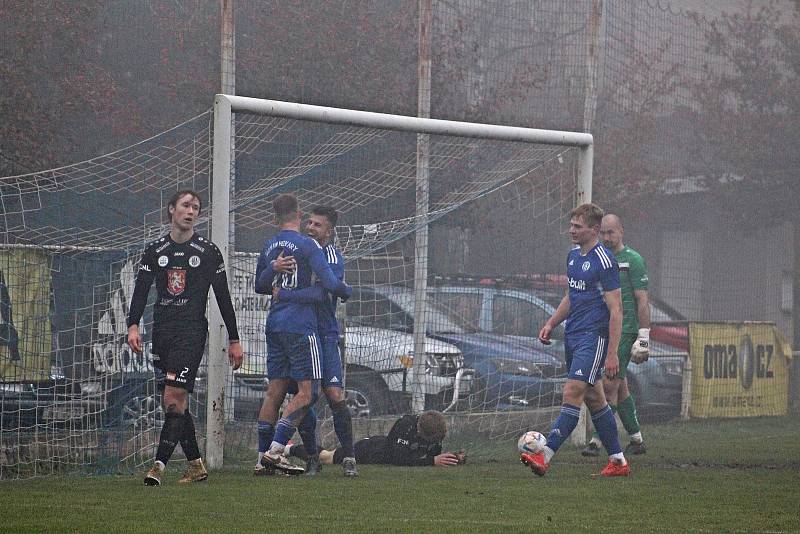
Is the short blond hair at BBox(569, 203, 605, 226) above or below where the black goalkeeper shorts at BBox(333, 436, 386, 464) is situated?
above

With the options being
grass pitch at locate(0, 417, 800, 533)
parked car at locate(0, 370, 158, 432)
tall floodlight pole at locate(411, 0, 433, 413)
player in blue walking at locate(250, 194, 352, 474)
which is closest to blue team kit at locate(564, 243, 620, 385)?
grass pitch at locate(0, 417, 800, 533)

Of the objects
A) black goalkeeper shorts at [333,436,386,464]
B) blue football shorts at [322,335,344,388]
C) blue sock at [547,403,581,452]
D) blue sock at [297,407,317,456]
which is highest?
blue football shorts at [322,335,344,388]

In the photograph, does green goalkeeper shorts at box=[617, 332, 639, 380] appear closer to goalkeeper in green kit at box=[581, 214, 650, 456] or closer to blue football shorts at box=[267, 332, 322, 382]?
goalkeeper in green kit at box=[581, 214, 650, 456]

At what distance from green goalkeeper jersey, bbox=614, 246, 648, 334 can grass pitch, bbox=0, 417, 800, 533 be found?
3.80 ft

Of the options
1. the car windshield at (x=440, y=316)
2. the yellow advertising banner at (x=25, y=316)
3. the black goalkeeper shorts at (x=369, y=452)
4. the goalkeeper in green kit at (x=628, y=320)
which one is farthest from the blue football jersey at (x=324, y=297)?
the car windshield at (x=440, y=316)

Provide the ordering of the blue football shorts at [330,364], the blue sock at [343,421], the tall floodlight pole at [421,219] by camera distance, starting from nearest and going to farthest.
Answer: the blue football shorts at [330,364] < the blue sock at [343,421] < the tall floodlight pole at [421,219]

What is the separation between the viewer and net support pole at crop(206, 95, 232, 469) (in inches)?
395

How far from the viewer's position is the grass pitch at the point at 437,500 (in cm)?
683

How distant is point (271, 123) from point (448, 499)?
4059mm

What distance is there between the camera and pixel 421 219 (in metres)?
12.1

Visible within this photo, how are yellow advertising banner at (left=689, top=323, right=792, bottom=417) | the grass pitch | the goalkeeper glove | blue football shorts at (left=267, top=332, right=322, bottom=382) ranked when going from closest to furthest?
the grass pitch, blue football shorts at (left=267, top=332, right=322, bottom=382), the goalkeeper glove, yellow advertising banner at (left=689, top=323, right=792, bottom=417)

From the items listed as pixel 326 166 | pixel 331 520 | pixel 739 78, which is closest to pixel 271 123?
pixel 326 166

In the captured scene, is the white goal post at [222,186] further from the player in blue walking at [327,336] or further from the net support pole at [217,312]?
the player in blue walking at [327,336]

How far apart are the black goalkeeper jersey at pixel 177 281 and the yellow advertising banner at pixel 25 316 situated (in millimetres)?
1748
